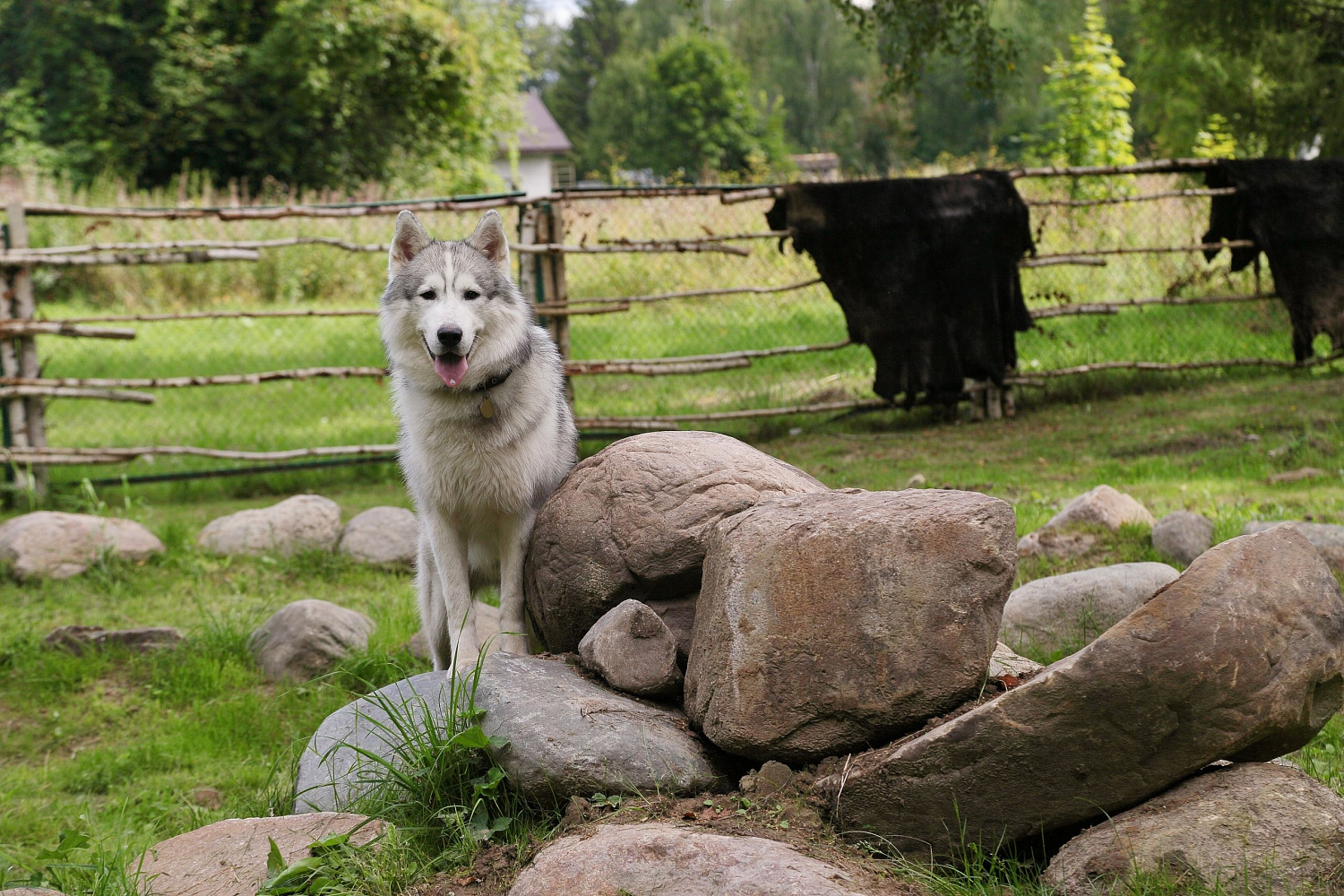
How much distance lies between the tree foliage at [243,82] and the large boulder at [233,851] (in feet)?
71.6

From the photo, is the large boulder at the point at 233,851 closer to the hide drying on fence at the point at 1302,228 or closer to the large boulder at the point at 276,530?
the large boulder at the point at 276,530

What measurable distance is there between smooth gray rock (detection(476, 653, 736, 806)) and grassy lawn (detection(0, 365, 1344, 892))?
0.55 ft

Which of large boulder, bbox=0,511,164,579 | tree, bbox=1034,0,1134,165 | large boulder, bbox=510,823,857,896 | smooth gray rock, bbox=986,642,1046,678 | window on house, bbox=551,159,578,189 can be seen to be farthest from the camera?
window on house, bbox=551,159,578,189

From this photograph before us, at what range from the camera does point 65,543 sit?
5.98 metres

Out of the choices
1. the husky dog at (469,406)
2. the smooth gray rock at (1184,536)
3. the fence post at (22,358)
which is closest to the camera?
the husky dog at (469,406)

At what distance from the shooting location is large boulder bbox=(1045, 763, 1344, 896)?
2.23 metres

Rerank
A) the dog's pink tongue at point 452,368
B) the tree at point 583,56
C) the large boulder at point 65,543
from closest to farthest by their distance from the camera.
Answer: the dog's pink tongue at point 452,368
the large boulder at point 65,543
the tree at point 583,56

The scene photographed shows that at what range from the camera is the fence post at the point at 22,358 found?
7.48m

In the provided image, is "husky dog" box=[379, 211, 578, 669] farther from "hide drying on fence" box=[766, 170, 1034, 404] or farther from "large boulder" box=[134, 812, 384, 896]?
"hide drying on fence" box=[766, 170, 1034, 404]

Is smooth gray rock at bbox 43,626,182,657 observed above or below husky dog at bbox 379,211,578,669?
below

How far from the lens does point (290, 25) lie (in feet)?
72.0

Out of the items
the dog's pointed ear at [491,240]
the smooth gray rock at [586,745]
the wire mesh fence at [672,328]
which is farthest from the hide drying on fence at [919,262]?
the smooth gray rock at [586,745]

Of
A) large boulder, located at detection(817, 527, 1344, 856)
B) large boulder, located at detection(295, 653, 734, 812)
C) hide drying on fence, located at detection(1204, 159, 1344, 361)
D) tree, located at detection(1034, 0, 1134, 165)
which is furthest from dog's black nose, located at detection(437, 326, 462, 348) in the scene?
tree, located at detection(1034, 0, 1134, 165)

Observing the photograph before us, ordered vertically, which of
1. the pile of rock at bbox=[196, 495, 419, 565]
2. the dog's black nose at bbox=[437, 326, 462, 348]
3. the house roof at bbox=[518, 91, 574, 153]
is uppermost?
the house roof at bbox=[518, 91, 574, 153]
